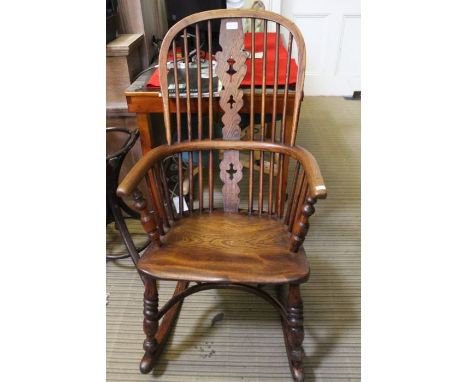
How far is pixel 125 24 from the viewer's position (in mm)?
1675

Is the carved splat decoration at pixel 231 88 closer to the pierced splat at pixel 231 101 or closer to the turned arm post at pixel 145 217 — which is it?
the pierced splat at pixel 231 101

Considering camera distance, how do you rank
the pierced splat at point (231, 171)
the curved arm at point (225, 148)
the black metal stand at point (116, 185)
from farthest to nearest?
the black metal stand at point (116, 185), the pierced splat at point (231, 171), the curved arm at point (225, 148)

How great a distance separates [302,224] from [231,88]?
1.84ft

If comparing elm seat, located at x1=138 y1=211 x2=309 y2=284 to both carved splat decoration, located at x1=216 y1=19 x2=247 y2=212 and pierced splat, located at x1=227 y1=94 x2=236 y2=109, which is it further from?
pierced splat, located at x1=227 y1=94 x2=236 y2=109

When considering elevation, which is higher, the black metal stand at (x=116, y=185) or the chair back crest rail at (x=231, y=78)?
the chair back crest rail at (x=231, y=78)

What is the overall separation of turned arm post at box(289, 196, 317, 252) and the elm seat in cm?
3

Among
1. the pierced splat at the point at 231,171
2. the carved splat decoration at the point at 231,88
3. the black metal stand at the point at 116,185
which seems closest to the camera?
the carved splat decoration at the point at 231,88

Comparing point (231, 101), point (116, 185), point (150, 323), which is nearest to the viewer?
point (150, 323)

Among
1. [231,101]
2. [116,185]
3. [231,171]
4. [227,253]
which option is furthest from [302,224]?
[116,185]

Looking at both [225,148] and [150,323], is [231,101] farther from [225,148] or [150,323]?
[150,323]

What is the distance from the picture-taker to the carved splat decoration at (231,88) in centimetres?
112

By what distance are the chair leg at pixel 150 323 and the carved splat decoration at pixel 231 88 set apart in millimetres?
419

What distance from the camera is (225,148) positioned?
1198 mm

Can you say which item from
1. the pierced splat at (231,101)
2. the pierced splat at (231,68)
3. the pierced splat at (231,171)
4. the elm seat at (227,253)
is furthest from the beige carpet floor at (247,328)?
the pierced splat at (231,68)
